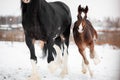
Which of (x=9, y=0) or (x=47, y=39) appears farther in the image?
(x=9, y=0)

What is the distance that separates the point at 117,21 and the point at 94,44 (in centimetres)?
26

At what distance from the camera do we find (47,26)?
6.66 feet

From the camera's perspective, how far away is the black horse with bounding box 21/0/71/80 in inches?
79.7

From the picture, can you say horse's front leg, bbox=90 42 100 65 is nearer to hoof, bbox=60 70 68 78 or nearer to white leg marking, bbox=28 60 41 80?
hoof, bbox=60 70 68 78

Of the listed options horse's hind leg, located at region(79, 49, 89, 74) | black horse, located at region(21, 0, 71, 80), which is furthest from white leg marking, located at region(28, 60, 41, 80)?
horse's hind leg, located at region(79, 49, 89, 74)

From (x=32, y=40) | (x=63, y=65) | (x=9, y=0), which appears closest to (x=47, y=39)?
(x=32, y=40)

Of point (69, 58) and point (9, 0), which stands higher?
point (9, 0)

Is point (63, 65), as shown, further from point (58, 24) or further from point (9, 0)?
point (9, 0)

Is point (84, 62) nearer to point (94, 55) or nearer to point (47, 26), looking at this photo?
point (94, 55)

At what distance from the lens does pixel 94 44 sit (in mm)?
2074

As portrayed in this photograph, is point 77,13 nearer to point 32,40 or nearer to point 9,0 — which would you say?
point 32,40

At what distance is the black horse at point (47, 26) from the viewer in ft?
6.64

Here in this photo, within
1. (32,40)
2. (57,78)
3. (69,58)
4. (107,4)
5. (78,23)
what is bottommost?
(57,78)

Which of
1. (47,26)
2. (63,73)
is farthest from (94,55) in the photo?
(47,26)
